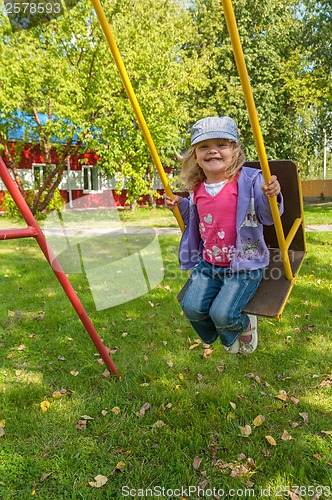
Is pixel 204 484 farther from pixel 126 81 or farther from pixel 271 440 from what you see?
pixel 126 81

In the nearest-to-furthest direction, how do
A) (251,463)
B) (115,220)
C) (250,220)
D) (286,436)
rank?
(251,463) < (250,220) < (286,436) < (115,220)

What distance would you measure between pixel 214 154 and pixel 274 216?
0.54 metres

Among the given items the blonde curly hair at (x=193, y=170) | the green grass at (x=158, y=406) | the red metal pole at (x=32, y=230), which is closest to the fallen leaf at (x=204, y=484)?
the green grass at (x=158, y=406)

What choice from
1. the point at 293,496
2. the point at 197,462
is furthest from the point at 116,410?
the point at 293,496

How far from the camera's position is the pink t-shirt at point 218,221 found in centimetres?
243

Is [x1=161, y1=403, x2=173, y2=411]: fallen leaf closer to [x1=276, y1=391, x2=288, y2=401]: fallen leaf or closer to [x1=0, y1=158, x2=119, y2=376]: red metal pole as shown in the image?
[x1=0, y1=158, x2=119, y2=376]: red metal pole

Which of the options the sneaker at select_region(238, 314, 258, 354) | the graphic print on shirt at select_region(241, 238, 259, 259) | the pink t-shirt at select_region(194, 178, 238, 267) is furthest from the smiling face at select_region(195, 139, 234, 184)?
the sneaker at select_region(238, 314, 258, 354)

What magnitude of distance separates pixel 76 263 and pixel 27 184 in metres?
9.53

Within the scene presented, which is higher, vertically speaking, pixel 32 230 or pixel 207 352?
pixel 32 230

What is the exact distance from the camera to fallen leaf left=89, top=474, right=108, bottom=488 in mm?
2222

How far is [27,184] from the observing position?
1555 cm

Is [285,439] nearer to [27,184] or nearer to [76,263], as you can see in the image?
[76,263]

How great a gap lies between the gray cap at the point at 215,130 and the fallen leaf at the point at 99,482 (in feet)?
6.24

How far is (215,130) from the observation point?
2.29 meters
